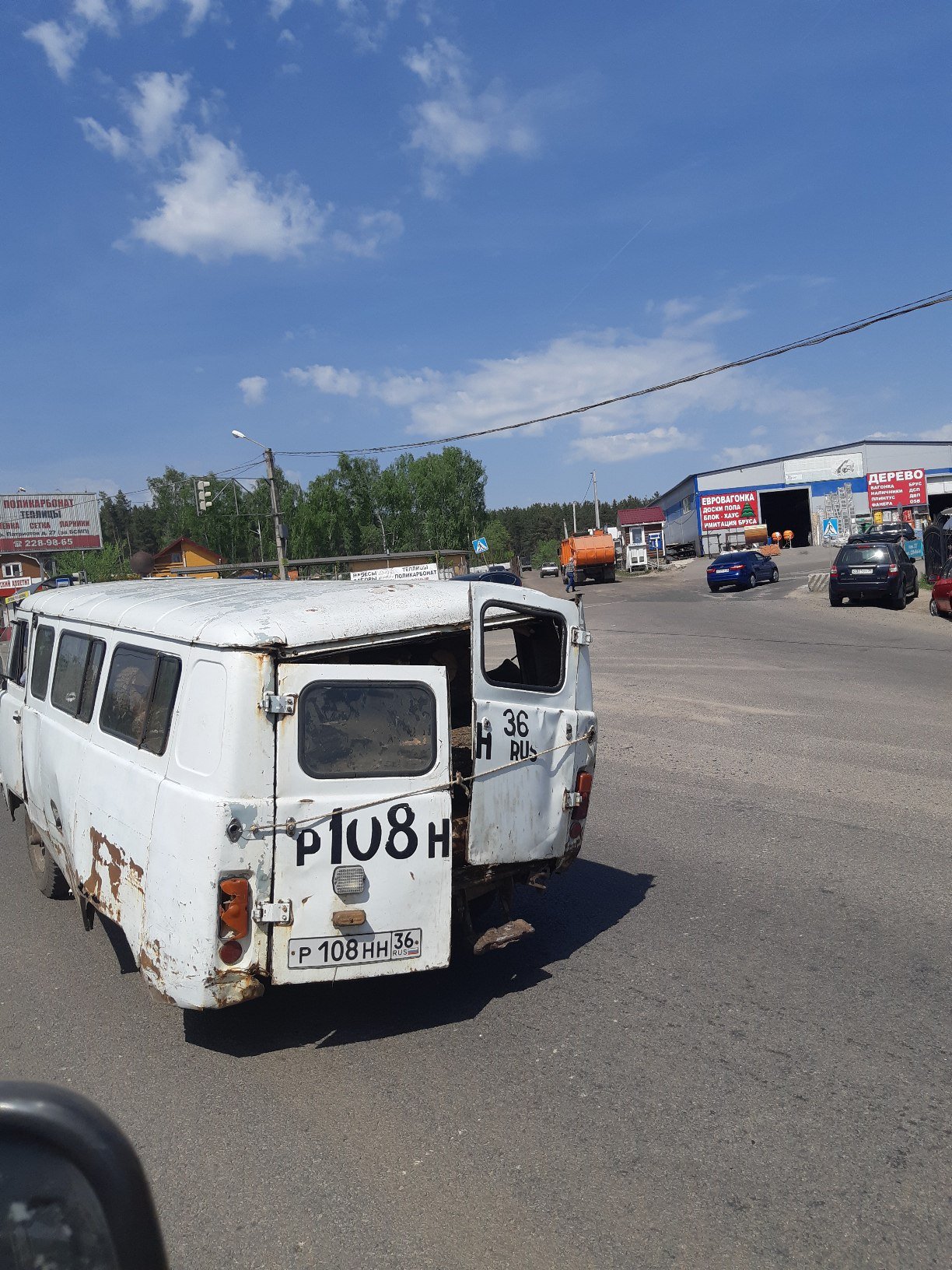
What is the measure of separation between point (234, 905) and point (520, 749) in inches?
67.2

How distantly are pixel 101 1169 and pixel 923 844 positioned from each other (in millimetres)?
6476

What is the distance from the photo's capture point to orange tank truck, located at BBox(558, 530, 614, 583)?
48.4 metres

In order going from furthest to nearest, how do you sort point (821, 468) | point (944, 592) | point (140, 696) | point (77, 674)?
point (821, 468), point (944, 592), point (77, 674), point (140, 696)

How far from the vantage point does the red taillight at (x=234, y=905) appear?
4000mm

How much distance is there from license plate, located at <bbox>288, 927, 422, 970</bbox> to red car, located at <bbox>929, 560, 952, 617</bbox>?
1920 cm

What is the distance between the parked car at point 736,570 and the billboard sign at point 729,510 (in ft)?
104

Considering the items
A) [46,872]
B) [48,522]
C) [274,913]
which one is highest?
[48,522]

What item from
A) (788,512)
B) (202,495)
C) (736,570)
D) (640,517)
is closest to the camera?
(202,495)

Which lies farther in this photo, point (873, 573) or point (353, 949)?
point (873, 573)

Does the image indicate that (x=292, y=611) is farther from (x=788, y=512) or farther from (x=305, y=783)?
(x=788, y=512)

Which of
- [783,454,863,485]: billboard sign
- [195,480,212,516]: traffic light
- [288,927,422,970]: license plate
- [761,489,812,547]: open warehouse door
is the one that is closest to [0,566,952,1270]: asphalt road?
[288,927,422,970]: license plate

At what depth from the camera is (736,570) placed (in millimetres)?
36125

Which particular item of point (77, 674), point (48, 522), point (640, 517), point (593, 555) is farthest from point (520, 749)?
point (640, 517)

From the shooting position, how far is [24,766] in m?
6.73
